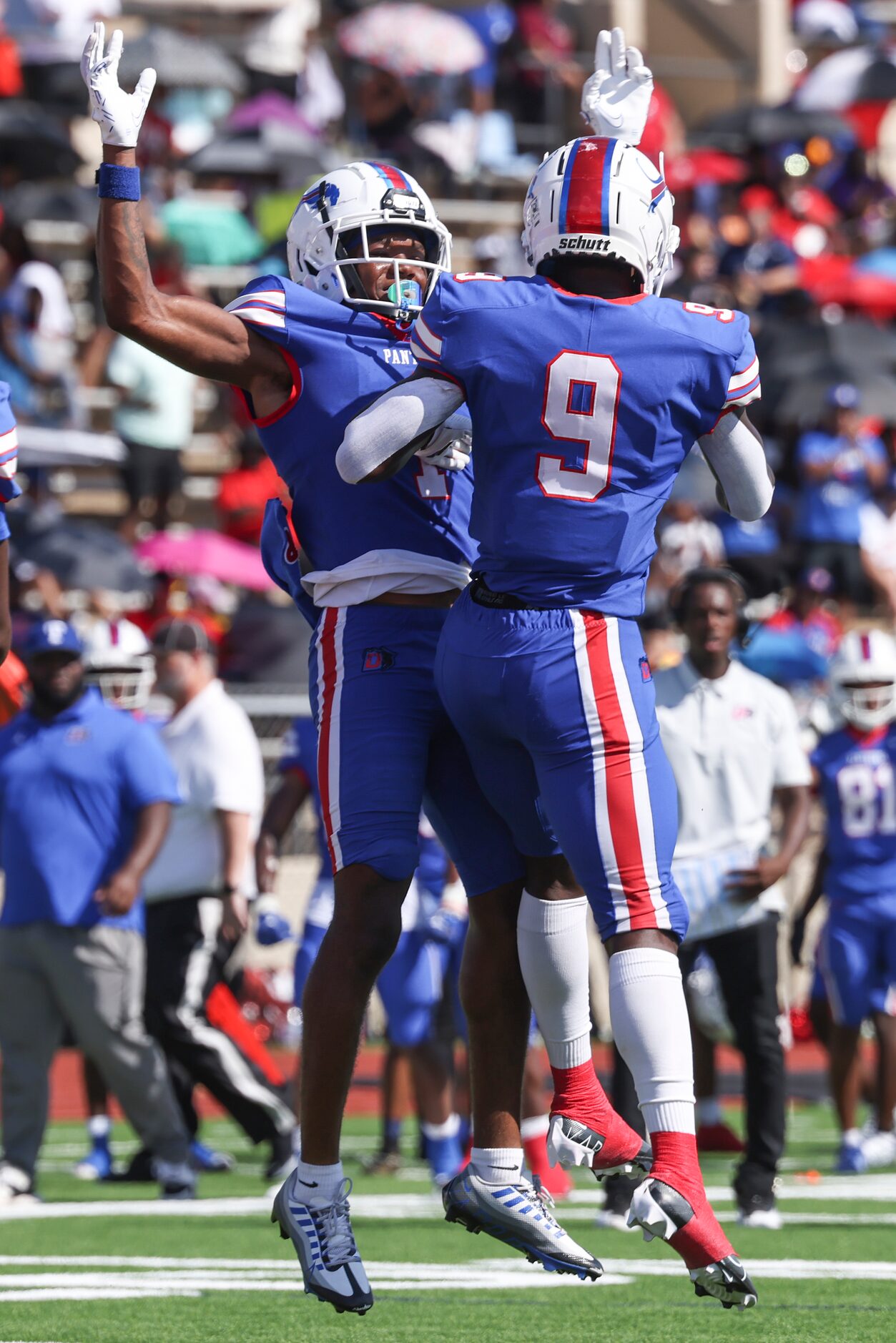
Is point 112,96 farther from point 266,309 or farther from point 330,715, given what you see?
point 330,715

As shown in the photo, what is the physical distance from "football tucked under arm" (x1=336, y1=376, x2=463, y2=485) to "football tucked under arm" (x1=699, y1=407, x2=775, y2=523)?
0.55 metres

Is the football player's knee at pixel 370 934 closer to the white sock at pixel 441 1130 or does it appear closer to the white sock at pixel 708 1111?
the white sock at pixel 441 1130

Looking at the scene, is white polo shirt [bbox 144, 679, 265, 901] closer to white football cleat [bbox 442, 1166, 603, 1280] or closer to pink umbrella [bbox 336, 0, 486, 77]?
white football cleat [bbox 442, 1166, 603, 1280]

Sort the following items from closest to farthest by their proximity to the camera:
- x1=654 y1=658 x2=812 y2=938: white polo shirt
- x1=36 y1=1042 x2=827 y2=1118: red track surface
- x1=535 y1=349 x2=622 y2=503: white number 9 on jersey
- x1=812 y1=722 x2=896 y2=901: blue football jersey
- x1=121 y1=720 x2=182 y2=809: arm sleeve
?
x1=535 y1=349 x2=622 y2=503: white number 9 on jersey → x1=654 y1=658 x2=812 y2=938: white polo shirt → x1=121 y1=720 x2=182 y2=809: arm sleeve → x1=812 y1=722 x2=896 y2=901: blue football jersey → x1=36 y1=1042 x2=827 y2=1118: red track surface

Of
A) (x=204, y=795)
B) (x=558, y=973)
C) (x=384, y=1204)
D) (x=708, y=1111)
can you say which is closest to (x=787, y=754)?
(x=708, y=1111)

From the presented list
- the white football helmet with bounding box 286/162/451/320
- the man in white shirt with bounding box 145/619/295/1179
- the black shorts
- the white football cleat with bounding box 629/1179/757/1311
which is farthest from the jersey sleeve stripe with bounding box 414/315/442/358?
the black shorts

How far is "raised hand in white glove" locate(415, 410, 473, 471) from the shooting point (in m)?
4.88

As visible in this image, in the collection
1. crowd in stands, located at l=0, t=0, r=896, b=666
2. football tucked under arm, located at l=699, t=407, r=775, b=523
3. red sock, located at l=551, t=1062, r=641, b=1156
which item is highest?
crowd in stands, located at l=0, t=0, r=896, b=666

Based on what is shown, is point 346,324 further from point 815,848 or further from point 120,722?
point 815,848

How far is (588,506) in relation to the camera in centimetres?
464

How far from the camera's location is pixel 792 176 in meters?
20.3

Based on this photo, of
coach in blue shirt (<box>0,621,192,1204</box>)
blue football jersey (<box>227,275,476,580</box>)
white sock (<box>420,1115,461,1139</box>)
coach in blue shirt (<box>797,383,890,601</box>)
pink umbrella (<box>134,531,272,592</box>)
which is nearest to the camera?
blue football jersey (<box>227,275,476,580</box>)

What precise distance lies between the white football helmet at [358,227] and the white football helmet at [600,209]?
1.30ft

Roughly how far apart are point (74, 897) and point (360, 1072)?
4.51 metres
